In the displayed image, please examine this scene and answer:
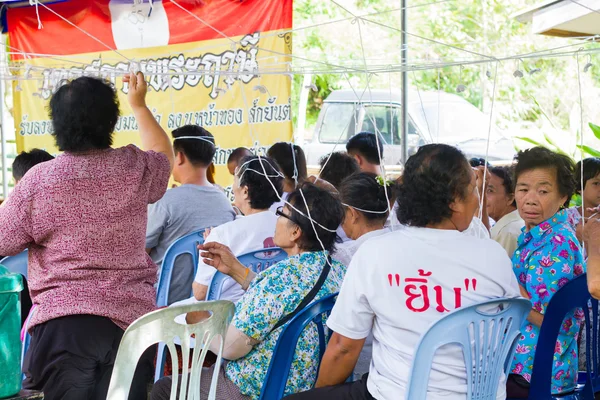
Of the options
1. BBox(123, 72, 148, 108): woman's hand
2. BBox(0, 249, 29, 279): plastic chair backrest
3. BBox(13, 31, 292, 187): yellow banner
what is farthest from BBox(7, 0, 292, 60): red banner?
BBox(123, 72, 148, 108): woman's hand

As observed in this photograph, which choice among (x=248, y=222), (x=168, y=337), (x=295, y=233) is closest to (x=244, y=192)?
(x=248, y=222)

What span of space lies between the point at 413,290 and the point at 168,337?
64cm

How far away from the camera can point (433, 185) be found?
6.31 feet

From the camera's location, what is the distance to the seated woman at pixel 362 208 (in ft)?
8.93

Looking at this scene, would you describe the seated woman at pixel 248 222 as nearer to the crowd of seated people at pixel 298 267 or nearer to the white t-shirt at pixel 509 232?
the crowd of seated people at pixel 298 267

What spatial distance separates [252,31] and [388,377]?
3.77 meters

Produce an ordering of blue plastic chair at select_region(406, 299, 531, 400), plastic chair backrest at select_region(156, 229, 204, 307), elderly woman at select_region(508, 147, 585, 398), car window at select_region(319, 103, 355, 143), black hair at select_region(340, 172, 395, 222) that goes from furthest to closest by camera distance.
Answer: car window at select_region(319, 103, 355, 143)
plastic chair backrest at select_region(156, 229, 204, 307)
black hair at select_region(340, 172, 395, 222)
elderly woman at select_region(508, 147, 585, 398)
blue plastic chair at select_region(406, 299, 531, 400)

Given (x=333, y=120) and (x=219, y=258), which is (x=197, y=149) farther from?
(x=333, y=120)

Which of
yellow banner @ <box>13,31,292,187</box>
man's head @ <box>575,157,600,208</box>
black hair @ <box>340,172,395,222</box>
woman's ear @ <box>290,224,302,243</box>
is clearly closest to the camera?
woman's ear @ <box>290,224,302,243</box>

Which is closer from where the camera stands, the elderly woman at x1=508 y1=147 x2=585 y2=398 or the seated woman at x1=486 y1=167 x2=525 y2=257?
the elderly woman at x1=508 y1=147 x2=585 y2=398

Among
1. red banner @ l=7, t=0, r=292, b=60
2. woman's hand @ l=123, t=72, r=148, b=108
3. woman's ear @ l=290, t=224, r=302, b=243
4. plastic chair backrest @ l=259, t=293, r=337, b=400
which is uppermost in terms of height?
red banner @ l=7, t=0, r=292, b=60

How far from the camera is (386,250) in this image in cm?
186

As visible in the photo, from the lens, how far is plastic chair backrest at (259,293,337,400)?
6.93ft

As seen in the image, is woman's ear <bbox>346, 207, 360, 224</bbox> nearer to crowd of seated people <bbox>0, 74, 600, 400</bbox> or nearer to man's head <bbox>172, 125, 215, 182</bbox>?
crowd of seated people <bbox>0, 74, 600, 400</bbox>
